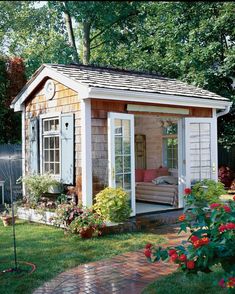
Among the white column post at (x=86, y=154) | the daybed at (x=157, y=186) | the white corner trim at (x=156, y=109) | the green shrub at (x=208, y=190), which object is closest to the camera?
the white column post at (x=86, y=154)

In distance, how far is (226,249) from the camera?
3.42 m

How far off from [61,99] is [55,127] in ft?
2.38

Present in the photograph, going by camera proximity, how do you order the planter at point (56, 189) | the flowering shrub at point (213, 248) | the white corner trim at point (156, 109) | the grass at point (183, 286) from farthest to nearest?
1. the planter at point (56, 189)
2. the white corner trim at point (156, 109)
3. the grass at point (183, 286)
4. the flowering shrub at point (213, 248)

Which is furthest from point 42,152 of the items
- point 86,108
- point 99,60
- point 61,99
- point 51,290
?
point 99,60

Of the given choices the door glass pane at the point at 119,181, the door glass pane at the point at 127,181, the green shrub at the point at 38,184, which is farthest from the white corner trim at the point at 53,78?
the green shrub at the point at 38,184

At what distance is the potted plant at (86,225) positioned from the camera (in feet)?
24.1

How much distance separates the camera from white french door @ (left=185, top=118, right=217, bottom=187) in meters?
9.58

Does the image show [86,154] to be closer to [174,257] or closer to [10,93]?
[174,257]

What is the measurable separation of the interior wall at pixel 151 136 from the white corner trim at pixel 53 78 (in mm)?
3935

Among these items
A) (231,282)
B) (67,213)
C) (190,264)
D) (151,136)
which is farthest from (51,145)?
(231,282)

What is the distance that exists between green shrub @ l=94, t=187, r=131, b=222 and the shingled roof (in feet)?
6.76

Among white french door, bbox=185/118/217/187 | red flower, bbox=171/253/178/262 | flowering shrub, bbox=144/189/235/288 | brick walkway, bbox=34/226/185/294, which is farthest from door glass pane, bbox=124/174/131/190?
red flower, bbox=171/253/178/262

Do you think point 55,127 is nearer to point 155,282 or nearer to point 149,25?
point 155,282

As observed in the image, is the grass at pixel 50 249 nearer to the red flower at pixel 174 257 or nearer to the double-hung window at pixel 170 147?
the red flower at pixel 174 257
